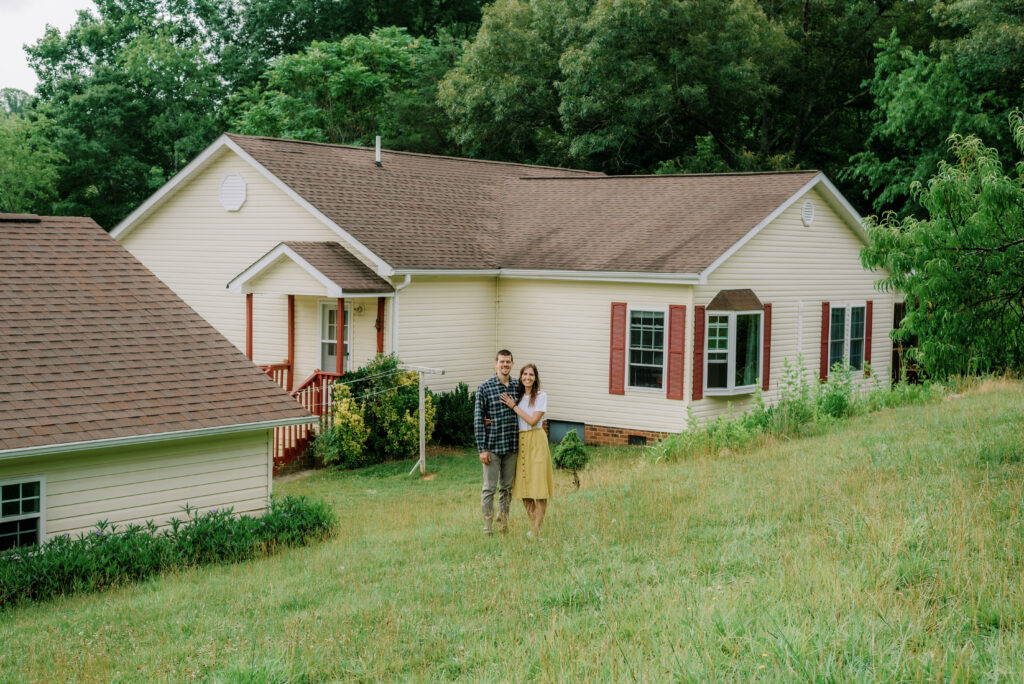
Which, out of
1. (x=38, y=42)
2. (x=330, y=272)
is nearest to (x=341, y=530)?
(x=330, y=272)

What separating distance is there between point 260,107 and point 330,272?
2538 cm

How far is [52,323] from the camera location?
14992 mm

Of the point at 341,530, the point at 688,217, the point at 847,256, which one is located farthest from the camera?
the point at 847,256

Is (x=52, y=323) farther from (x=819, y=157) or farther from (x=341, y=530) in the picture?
(x=819, y=157)

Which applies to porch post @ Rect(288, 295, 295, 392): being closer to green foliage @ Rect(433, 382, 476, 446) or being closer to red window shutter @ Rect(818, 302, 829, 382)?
green foliage @ Rect(433, 382, 476, 446)

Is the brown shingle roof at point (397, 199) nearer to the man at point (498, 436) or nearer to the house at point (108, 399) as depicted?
the house at point (108, 399)

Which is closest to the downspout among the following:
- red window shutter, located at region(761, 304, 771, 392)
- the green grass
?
red window shutter, located at region(761, 304, 771, 392)

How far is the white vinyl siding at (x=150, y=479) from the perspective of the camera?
522 inches

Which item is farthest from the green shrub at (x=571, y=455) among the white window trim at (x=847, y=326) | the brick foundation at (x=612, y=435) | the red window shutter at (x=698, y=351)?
the white window trim at (x=847, y=326)

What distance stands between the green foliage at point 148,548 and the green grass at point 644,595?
486 millimetres

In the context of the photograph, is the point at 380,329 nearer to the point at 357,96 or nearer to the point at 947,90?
the point at 947,90

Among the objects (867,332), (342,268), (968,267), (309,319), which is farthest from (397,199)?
(968,267)

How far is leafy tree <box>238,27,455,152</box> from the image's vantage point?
1706 inches

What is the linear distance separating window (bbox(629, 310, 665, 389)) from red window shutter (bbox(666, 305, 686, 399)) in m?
0.27
